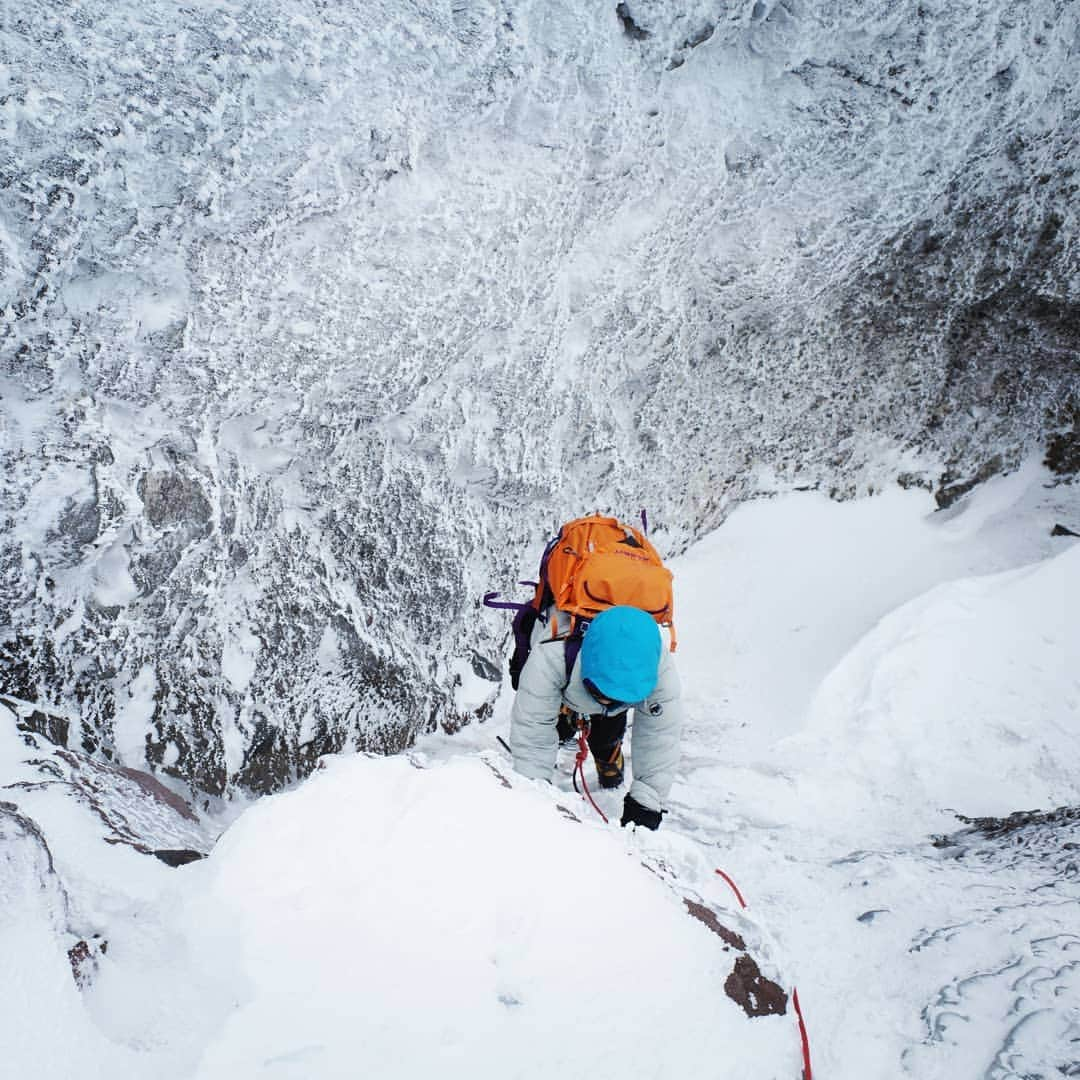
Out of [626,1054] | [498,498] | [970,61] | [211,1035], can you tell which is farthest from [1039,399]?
[211,1035]

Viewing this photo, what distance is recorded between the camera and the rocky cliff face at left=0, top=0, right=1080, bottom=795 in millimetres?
3971

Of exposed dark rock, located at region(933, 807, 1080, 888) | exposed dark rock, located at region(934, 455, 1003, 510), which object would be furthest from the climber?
exposed dark rock, located at region(934, 455, 1003, 510)

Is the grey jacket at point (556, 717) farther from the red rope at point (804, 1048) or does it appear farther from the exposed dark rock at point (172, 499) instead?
the exposed dark rock at point (172, 499)

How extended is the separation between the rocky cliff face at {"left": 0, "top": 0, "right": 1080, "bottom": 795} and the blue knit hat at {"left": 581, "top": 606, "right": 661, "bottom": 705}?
230 cm

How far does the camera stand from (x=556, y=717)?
161 inches

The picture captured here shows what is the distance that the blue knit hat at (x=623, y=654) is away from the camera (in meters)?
3.65

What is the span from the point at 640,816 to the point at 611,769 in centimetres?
108

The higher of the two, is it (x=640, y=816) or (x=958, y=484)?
(x=958, y=484)

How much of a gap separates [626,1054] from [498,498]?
4.27 meters

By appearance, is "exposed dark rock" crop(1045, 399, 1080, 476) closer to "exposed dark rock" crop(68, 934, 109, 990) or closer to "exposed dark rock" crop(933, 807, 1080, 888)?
"exposed dark rock" crop(933, 807, 1080, 888)

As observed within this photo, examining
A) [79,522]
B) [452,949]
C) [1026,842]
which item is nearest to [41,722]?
[79,522]

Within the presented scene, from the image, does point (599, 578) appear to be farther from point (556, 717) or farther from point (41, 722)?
point (41, 722)

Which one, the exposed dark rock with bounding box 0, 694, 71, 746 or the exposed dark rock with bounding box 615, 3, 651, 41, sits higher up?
the exposed dark rock with bounding box 615, 3, 651, 41

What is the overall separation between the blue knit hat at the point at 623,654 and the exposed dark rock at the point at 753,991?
49.3 inches
